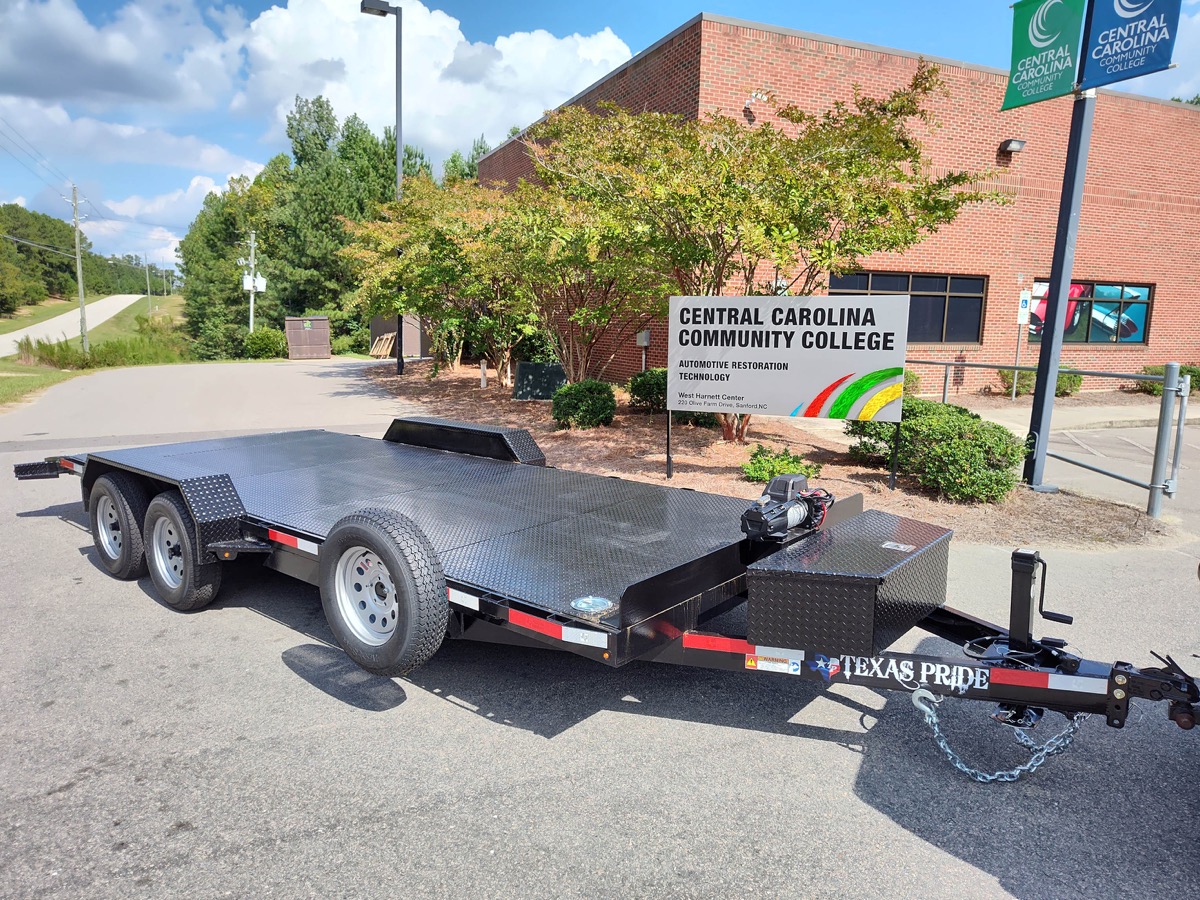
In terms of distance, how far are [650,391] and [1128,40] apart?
7736 millimetres

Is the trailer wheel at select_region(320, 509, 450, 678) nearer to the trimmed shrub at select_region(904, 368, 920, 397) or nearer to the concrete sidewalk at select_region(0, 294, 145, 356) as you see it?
the trimmed shrub at select_region(904, 368, 920, 397)

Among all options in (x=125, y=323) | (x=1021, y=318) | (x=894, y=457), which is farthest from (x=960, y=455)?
(x=125, y=323)

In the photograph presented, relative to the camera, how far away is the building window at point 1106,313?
20469mm

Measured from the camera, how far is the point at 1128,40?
8.27m

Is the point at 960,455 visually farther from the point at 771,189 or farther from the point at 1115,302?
the point at 1115,302

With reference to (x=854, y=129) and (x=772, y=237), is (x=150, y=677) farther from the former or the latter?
(x=854, y=129)

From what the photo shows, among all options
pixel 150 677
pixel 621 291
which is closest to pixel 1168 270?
pixel 621 291

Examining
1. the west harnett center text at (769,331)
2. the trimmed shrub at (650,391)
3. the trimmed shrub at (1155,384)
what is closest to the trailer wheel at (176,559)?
the west harnett center text at (769,331)

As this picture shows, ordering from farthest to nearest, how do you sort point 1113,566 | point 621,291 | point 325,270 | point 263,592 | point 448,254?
point 325,270, point 448,254, point 621,291, point 1113,566, point 263,592

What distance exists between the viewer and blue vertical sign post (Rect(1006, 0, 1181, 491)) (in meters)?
8.06

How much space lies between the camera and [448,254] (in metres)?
16.3

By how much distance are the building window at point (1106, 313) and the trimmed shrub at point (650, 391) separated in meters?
11.8

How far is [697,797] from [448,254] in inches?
573

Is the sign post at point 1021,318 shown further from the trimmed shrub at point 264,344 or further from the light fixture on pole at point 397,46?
the trimmed shrub at point 264,344
